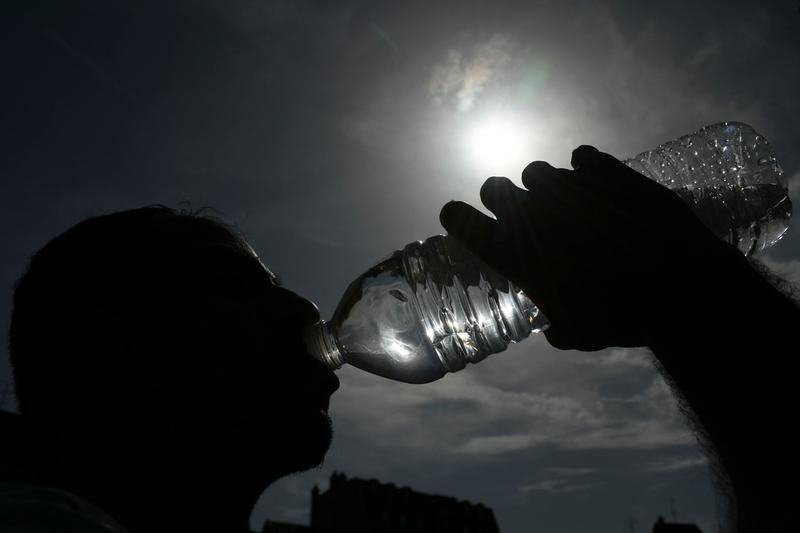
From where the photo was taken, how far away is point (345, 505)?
94.7ft

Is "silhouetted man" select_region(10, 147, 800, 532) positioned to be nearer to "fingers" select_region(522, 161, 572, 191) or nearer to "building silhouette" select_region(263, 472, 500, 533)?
"fingers" select_region(522, 161, 572, 191)

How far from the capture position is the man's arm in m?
0.92

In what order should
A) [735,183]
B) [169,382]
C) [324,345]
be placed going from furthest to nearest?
[735,183], [324,345], [169,382]

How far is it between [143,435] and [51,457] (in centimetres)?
38

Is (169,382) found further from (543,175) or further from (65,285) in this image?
(543,175)

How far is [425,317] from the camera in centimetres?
281

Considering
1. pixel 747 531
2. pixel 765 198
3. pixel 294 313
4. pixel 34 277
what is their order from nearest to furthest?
1. pixel 747 531
2. pixel 294 313
3. pixel 34 277
4. pixel 765 198

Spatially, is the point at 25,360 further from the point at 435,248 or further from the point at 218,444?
the point at 435,248

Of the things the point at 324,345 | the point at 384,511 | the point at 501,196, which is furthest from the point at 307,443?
the point at 384,511

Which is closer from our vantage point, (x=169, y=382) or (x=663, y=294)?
(x=663, y=294)

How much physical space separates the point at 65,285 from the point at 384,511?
99.3ft

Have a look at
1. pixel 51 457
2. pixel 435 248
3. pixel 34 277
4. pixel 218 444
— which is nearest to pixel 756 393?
pixel 218 444

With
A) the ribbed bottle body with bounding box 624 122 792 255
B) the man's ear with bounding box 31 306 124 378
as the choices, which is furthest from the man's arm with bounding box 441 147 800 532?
the ribbed bottle body with bounding box 624 122 792 255

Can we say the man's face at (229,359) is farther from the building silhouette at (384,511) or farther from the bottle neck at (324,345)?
the building silhouette at (384,511)
